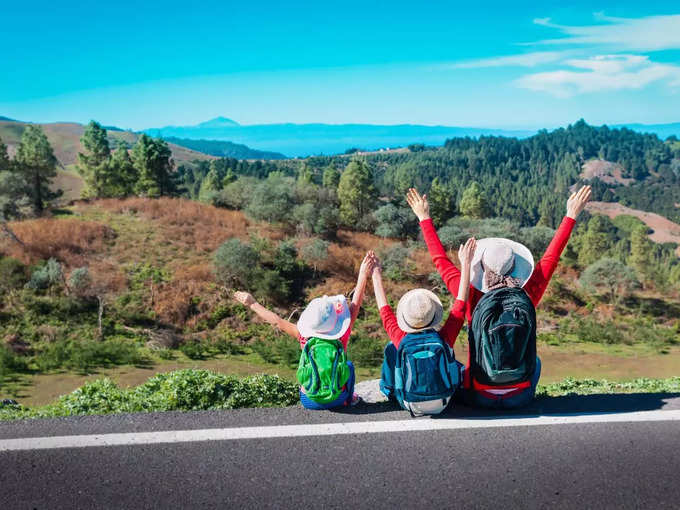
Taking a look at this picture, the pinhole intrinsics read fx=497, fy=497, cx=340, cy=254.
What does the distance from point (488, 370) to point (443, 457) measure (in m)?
0.88

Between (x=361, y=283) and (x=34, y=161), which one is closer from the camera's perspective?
(x=361, y=283)

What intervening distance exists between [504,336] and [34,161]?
42367 millimetres

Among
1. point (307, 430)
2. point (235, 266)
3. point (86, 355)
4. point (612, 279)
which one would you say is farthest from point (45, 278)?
point (612, 279)

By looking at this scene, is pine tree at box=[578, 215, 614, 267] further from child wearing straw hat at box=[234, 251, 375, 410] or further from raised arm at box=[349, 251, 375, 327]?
child wearing straw hat at box=[234, 251, 375, 410]

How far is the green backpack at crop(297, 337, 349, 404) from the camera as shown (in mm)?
4496

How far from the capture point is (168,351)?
19047mm

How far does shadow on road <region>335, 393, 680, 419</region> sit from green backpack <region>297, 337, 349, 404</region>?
0.22m

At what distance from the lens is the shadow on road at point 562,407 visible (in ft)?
14.5

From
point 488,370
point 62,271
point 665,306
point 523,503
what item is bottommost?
point 665,306

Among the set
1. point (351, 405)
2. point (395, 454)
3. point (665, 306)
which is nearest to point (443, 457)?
point (395, 454)

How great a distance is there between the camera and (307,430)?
4.18 metres

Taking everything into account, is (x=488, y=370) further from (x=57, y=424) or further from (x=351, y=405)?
(x=57, y=424)

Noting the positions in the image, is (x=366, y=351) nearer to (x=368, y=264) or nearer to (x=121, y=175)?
(x=368, y=264)

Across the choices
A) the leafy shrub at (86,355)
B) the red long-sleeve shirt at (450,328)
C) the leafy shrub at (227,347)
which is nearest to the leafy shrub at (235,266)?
Result: the leafy shrub at (227,347)
